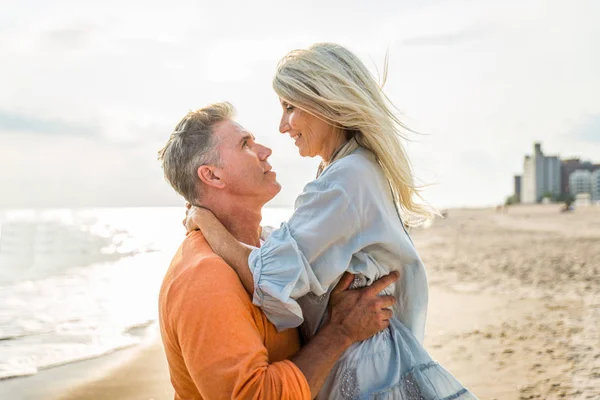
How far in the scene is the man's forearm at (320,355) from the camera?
2.37m

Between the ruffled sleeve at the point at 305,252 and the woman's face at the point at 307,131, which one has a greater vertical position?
the woman's face at the point at 307,131

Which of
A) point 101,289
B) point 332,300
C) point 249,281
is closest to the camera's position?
point 249,281

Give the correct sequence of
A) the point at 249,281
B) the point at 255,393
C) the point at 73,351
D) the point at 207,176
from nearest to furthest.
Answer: the point at 255,393 < the point at 249,281 < the point at 207,176 < the point at 73,351

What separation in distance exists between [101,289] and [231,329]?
49.0 feet

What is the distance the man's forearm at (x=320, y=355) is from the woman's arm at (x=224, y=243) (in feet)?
1.03

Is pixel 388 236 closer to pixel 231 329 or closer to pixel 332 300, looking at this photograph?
pixel 332 300

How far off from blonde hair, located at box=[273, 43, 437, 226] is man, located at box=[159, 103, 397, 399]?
1.25 ft

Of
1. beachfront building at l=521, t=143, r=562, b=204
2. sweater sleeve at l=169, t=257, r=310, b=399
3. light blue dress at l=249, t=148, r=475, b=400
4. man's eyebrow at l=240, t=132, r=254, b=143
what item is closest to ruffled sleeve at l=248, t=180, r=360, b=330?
light blue dress at l=249, t=148, r=475, b=400

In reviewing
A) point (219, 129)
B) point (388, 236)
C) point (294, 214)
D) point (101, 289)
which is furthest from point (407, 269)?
point (101, 289)

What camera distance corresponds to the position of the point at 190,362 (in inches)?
89.5

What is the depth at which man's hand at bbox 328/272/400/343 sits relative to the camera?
2.51 m

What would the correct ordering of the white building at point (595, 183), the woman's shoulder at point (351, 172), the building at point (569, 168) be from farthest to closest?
the building at point (569, 168)
the white building at point (595, 183)
the woman's shoulder at point (351, 172)

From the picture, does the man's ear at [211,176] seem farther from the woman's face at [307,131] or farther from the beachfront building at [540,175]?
the beachfront building at [540,175]

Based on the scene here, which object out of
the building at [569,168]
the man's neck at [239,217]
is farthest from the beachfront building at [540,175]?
the man's neck at [239,217]
